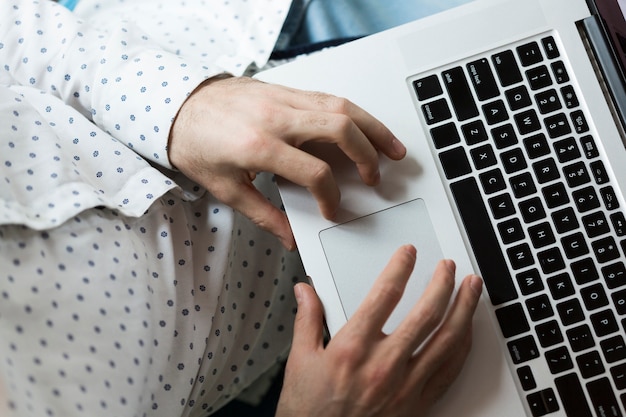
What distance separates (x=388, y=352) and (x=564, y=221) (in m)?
0.22

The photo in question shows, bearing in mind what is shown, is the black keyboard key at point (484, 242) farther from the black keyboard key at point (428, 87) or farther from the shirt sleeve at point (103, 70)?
the shirt sleeve at point (103, 70)

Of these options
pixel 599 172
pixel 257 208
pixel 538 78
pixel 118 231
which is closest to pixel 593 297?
pixel 599 172

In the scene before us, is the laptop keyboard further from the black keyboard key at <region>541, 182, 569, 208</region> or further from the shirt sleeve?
the shirt sleeve

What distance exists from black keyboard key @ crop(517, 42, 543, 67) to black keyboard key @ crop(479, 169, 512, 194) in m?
0.12

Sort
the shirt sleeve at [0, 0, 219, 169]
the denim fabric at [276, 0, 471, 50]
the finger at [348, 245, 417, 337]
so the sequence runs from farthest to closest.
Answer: the denim fabric at [276, 0, 471, 50], the shirt sleeve at [0, 0, 219, 169], the finger at [348, 245, 417, 337]

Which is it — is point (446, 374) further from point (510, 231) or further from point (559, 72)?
point (559, 72)

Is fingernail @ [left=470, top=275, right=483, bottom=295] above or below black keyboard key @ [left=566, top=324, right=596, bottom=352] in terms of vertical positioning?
above

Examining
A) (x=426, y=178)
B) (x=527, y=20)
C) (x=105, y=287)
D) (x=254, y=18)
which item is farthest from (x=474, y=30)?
(x=105, y=287)

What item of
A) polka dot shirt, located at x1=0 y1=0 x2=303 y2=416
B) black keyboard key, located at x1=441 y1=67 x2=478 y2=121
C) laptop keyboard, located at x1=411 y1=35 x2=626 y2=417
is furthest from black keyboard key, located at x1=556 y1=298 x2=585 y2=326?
polka dot shirt, located at x1=0 y1=0 x2=303 y2=416

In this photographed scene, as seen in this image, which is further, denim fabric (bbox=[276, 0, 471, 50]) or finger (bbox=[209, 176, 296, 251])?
denim fabric (bbox=[276, 0, 471, 50])

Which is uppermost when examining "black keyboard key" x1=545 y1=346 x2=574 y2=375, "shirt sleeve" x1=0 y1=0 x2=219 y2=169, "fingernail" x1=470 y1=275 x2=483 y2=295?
"shirt sleeve" x1=0 y1=0 x2=219 y2=169

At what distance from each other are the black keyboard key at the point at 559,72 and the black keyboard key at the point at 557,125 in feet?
0.12

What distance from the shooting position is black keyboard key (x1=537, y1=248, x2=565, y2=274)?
2.10 ft

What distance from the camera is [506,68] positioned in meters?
0.66
